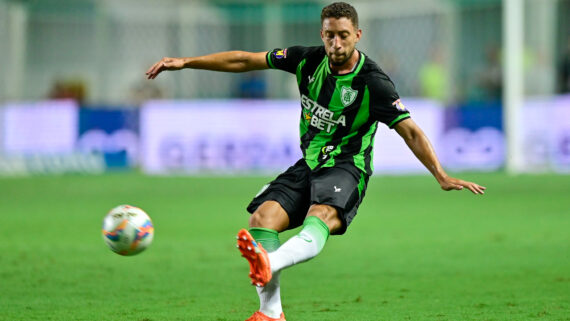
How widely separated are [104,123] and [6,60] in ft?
12.7

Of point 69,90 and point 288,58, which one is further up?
point 69,90

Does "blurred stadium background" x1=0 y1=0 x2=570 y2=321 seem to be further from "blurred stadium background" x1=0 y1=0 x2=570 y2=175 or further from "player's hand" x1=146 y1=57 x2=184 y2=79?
"player's hand" x1=146 y1=57 x2=184 y2=79

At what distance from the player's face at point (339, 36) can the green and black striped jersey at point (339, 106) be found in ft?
0.74

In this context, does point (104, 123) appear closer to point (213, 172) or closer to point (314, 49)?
point (213, 172)

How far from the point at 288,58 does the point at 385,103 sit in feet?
2.58

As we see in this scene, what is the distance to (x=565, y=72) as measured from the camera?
21375 mm

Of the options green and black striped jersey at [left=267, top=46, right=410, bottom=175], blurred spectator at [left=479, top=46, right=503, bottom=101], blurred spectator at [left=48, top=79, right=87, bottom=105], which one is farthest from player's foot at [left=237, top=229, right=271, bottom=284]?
blurred spectator at [left=48, top=79, right=87, bottom=105]

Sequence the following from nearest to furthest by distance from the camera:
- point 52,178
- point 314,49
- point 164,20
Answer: point 314,49 < point 52,178 < point 164,20

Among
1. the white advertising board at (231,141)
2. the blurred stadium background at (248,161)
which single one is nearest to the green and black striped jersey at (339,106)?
the blurred stadium background at (248,161)

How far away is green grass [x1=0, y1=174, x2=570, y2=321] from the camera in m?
6.82

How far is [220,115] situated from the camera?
2095cm

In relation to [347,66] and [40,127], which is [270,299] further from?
[40,127]

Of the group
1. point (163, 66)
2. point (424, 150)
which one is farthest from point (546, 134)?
point (163, 66)

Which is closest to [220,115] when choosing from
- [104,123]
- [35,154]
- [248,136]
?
[248,136]
